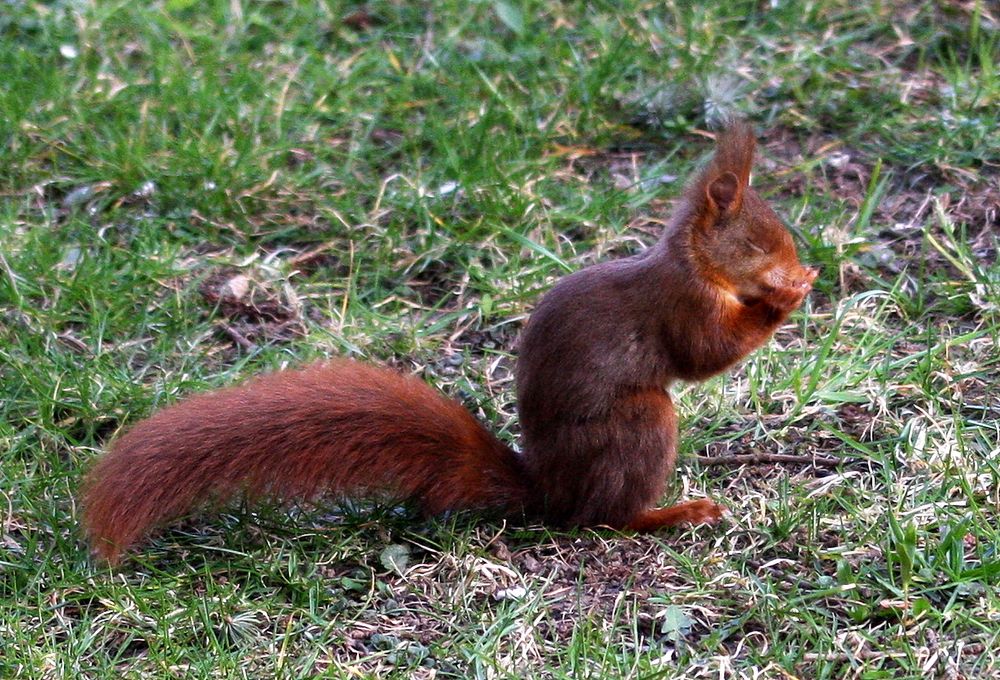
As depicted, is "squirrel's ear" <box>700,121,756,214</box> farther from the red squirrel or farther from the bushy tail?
the bushy tail

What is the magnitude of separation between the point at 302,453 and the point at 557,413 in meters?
0.48

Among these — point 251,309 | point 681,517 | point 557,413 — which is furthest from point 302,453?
point 251,309

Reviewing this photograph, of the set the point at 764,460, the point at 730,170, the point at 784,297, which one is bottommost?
the point at 764,460

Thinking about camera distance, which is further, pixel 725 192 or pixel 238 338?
pixel 238 338

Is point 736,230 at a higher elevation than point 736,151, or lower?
lower

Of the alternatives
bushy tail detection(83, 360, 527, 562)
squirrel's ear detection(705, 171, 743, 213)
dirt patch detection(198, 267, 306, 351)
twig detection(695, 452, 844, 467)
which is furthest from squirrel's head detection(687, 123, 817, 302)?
dirt patch detection(198, 267, 306, 351)

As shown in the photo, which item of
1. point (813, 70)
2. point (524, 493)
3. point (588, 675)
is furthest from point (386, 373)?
point (813, 70)

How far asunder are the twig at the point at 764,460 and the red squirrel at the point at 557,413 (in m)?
0.22

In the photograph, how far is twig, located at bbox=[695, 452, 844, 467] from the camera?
2.73 meters

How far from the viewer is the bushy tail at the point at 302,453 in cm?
233

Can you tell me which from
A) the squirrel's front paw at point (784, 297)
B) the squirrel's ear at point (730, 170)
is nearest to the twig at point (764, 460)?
the squirrel's front paw at point (784, 297)

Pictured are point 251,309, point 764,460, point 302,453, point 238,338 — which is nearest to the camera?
point 302,453

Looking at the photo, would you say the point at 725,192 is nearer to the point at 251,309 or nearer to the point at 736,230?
the point at 736,230

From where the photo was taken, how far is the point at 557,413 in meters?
2.46
